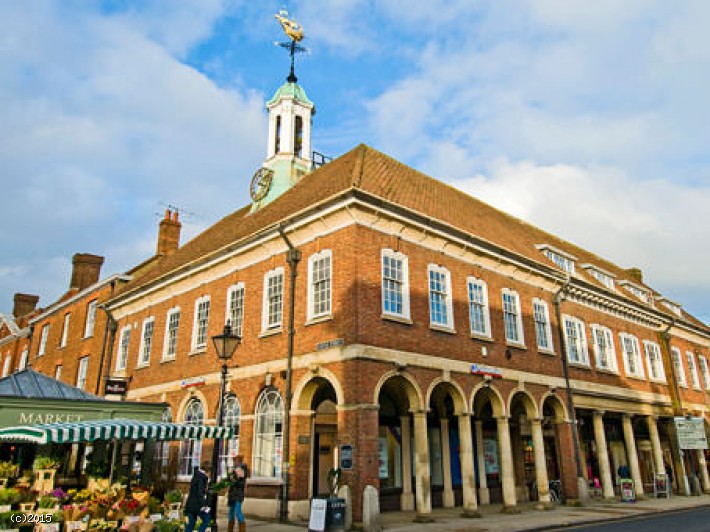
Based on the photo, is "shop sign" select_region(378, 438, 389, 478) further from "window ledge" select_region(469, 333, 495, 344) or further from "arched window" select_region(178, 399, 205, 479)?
"arched window" select_region(178, 399, 205, 479)

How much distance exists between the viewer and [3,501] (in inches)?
389

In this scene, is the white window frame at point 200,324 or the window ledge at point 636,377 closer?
the white window frame at point 200,324

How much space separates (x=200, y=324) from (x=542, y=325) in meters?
13.8

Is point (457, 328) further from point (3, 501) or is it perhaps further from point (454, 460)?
point (3, 501)

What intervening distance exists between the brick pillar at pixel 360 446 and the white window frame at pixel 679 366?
935 inches

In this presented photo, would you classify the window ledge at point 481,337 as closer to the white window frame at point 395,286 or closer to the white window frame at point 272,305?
the white window frame at point 395,286

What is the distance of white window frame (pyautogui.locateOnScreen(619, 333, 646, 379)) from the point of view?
2670 cm

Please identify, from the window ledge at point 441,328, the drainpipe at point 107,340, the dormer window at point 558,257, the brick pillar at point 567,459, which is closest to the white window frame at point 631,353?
the dormer window at point 558,257

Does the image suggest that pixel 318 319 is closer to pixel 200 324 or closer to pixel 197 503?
pixel 197 503

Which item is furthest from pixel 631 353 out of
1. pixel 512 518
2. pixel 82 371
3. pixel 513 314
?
pixel 82 371

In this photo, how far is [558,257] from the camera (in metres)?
25.9

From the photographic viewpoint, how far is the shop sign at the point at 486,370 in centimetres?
1777

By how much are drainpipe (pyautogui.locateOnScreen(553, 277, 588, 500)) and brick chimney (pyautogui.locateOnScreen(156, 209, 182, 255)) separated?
68.2ft

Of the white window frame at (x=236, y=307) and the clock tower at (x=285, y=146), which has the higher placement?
the clock tower at (x=285, y=146)
